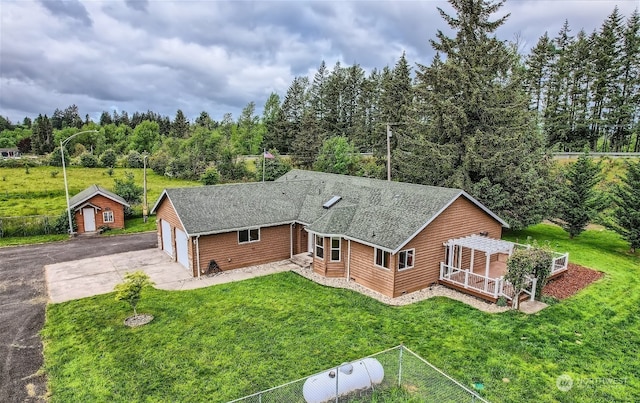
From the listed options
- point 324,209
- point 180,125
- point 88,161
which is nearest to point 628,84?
point 324,209

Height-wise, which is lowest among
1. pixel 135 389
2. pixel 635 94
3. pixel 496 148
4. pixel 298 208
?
pixel 135 389

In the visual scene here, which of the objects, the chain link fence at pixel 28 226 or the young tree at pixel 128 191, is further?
the young tree at pixel 128 191

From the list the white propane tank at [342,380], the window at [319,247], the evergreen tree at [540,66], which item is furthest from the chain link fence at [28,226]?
the evergreen tree at [540,66]

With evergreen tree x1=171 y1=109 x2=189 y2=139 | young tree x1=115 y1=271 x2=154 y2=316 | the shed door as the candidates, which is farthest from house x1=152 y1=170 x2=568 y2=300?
evergreen tree x1=171 y1=109 x2=189 y2=139

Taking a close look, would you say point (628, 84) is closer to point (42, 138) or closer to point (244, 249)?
point (244, 249)

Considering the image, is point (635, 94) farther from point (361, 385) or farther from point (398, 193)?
point (361, 385)

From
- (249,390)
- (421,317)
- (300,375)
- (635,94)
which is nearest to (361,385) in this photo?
(300,375)

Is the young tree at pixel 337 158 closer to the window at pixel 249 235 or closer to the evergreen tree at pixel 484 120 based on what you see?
the evergreen tree at pixel 484 120
